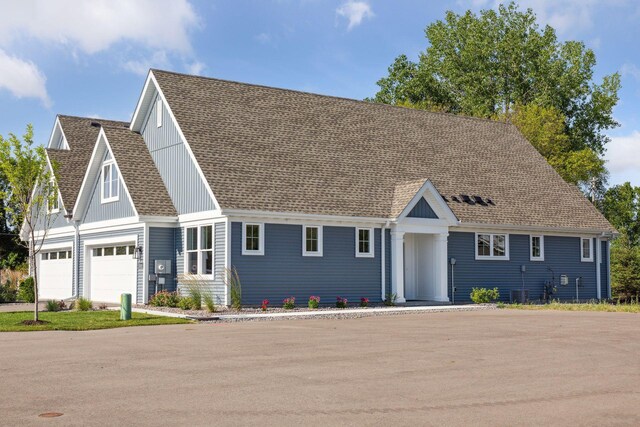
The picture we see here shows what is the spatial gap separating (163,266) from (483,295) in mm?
12155

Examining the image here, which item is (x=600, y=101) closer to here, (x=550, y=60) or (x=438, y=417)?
(x=550, y=60)

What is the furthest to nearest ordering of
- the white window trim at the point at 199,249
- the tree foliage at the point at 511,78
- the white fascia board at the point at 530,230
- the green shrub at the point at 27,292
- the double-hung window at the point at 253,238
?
1. the tree foliage at the point at 511,78
2. the green shrub at the point at 27,292
3. the white fascia board at the point at 530,230
4. the white window trim at the point at 199,249
5. the double-hung window at the point at 253,238

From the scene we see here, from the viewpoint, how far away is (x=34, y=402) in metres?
9.80

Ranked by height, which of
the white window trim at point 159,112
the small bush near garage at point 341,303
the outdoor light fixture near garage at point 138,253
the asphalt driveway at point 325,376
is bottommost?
the asphalt driveway at point 325,376

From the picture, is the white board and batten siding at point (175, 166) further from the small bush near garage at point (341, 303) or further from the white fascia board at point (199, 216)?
the small bush near garage at point (341, 303)

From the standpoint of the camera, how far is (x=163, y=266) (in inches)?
1151

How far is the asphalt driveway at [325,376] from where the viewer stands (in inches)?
354

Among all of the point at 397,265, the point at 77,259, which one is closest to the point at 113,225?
the point at 77,259

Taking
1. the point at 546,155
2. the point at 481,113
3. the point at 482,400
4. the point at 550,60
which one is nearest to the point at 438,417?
the point at 482,400

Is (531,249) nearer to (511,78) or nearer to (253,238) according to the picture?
(253,238)

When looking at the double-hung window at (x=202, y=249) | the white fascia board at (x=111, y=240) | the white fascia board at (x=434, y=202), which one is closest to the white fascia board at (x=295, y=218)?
the white fascia board at (x=434, y=202)

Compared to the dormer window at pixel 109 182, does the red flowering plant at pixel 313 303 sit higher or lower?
lower

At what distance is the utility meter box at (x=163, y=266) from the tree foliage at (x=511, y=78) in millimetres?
35087

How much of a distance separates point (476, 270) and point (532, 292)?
3334mm
